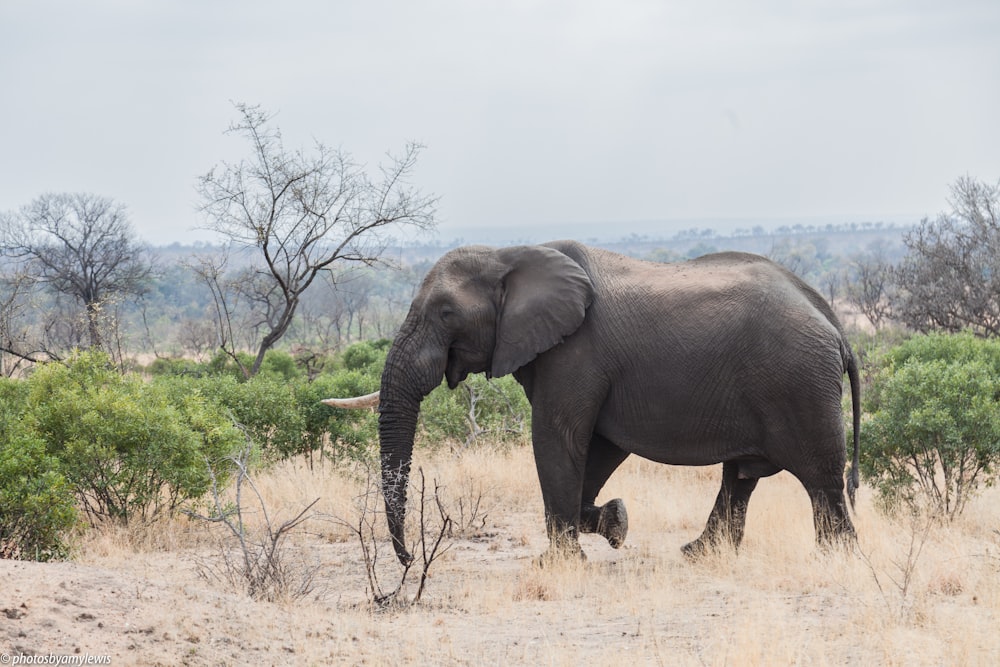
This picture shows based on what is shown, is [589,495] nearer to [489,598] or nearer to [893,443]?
[489,598]

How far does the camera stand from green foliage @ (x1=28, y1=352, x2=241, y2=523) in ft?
29.4

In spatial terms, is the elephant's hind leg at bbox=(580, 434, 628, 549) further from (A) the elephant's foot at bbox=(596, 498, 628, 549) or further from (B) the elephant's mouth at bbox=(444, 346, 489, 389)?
(B) the elephant's mouth at bbox=(444, 346, 489, 389)

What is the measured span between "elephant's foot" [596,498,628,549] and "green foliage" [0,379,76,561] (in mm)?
3921

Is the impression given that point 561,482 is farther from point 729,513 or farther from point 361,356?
point 361,356

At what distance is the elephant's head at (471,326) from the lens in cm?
809

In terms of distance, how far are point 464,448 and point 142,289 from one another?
978 inches

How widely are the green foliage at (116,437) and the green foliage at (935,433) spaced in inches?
229

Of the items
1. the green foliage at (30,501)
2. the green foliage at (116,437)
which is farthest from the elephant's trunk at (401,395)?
the green foliage at (30,501)

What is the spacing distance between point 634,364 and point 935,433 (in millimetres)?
3274

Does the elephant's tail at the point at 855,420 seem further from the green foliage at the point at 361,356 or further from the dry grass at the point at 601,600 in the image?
the green foliage at the point at 361,356

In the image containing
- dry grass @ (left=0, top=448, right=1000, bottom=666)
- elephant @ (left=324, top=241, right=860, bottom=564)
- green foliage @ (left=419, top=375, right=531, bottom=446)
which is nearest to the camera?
dry grass @ (left=0, top=448, right=1000, bottom=666)

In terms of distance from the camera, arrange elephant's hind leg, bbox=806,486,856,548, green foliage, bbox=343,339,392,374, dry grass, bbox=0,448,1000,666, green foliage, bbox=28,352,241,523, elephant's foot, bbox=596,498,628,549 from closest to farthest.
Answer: dry grass, bbox=0,448,1000,666 < elephant's hind leg, bbox=806,486,856,548 < elephant's foot, bbox=596,498,628,549 < green foliage, bbox=28,352,241,523 < green foliage, bbox=343,339,392,374

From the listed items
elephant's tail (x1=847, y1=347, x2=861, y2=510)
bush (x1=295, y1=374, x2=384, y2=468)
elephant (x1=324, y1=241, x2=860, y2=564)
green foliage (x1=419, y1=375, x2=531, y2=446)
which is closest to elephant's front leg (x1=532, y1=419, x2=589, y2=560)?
elephant (x1=324, y1=241, x2=860, y2=564)

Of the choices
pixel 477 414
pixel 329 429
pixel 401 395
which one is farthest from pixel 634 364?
pixel 477 414
